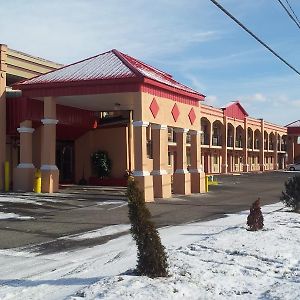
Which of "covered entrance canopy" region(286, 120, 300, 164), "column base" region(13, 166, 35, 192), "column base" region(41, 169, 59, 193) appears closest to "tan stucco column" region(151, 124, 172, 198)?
"column base" region(41, 169, 59, 193)

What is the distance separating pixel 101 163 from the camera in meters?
28.5

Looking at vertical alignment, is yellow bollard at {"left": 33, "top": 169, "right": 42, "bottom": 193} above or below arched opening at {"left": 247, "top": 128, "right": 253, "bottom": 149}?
below

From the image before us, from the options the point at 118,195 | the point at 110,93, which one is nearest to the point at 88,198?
the point at 118,195

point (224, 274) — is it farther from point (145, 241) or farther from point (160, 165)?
point (160, 165)

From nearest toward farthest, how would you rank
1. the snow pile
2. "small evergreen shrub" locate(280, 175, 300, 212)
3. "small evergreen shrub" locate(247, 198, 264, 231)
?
the snow pile
"small evergreen shrub" locate(247, 198, 264, 231)
"small evergreen shrub" locate(280, 175, 300, 212)

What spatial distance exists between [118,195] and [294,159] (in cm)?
6405

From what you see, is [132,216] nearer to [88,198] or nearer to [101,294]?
[101,294]

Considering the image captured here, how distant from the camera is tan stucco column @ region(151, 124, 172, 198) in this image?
72.3 ft

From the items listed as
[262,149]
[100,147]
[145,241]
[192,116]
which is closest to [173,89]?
[192,116]

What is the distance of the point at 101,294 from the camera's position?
607cm

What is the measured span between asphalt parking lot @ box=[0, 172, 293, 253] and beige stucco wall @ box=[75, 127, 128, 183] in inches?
203

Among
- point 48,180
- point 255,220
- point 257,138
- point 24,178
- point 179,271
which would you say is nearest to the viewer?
point 179,271

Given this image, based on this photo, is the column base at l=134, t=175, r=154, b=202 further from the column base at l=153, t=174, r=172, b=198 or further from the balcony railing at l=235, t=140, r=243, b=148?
the balcony railing at l=235, t=140, r=243, b=148

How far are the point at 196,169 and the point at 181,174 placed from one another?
5.15 ft
